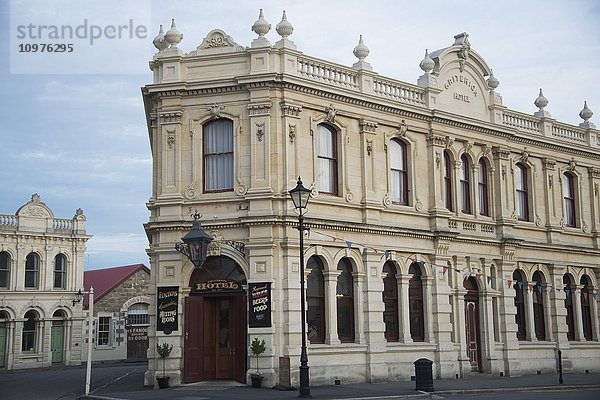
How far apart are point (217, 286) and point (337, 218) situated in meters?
4.70

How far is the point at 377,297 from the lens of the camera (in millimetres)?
25281

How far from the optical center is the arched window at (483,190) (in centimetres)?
3041

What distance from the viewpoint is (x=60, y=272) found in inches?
1799

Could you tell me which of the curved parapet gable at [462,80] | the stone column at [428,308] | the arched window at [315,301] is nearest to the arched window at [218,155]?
the arched window at [315,301]

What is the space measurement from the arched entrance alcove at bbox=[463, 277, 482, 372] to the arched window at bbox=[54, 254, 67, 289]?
89.5ft

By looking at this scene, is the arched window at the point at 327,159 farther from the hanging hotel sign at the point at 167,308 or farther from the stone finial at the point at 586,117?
the stone finial at the point at 586,117

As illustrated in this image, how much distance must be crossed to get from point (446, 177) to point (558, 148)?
24.6 feet

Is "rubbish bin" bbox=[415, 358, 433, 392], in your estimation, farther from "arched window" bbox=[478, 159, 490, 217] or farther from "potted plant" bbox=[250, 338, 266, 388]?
"arched window" bbox=[478, 159, 490, 217]

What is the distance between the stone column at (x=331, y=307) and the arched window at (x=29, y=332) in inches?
1026

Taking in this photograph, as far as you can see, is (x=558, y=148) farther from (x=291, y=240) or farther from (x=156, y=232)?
(x=156, y=232)

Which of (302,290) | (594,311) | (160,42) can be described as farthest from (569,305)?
(160,42)

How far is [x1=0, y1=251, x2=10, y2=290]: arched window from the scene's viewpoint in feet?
141

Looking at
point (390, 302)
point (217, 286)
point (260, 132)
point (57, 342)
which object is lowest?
point (57, 342)

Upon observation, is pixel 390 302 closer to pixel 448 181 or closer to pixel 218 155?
pixel 448 181
